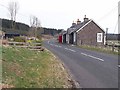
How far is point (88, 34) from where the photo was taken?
204 ft

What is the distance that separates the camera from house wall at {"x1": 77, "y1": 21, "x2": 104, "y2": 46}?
201 feet

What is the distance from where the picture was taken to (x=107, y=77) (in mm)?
13578

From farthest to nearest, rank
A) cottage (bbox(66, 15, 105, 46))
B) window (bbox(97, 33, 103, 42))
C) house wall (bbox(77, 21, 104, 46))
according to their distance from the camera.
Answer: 1. window (bbox(97, 33, 103, 42))
2. house wall (bbox(77, 21, 104, 46))
3. cottage (bbox(66, 15, 105, 46))

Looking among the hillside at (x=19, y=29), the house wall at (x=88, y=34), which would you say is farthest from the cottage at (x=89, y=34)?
the hillside at (x=19, y=29)

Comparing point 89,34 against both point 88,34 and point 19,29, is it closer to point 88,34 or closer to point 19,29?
point 88,34

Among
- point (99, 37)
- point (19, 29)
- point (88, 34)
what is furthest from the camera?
point (19, 29)

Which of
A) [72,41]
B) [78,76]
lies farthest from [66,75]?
[72,41]

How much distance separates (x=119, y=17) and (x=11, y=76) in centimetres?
2559

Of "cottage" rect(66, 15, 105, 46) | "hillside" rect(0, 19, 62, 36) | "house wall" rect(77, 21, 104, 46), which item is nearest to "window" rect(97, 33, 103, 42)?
"cottage" rect(66, 15, 105, 46)

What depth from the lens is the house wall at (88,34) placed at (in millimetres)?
61188

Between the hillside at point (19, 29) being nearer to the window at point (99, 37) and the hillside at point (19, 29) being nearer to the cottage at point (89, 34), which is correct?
the cottage at point (89, 34)

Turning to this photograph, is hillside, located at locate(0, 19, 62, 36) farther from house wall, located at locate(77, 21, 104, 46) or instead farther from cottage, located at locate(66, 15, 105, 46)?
house wall, located at locate(77, 21, 104, 46)

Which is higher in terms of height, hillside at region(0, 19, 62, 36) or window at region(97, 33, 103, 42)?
hillside at region(0, 19, 62, 36)

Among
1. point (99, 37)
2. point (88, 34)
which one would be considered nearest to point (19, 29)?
point (88, 34)
